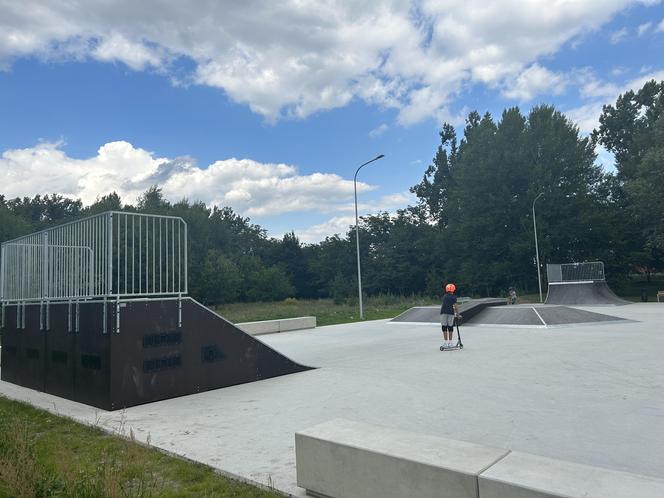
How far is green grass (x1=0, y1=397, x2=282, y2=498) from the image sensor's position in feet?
12.5

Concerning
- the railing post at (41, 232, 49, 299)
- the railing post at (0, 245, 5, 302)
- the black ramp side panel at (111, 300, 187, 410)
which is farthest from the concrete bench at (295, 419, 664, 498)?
the railing post at (0, 245, 5, 302)

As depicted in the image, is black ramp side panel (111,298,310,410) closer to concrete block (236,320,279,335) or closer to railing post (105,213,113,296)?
railing post (105,213,113,296)

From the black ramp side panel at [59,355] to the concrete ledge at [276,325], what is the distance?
9307 mm

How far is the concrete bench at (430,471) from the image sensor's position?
2.76 metres

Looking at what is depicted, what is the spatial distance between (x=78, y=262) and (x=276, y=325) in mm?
11549

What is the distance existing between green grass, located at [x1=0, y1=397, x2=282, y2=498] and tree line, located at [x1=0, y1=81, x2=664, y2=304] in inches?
1724

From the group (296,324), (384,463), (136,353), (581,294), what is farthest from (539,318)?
(384,463)

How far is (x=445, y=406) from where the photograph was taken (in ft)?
23.0

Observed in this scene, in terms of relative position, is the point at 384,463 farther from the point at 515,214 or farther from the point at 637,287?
the point at 637,287

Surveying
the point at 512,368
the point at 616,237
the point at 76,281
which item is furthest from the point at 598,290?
the point at 76,281

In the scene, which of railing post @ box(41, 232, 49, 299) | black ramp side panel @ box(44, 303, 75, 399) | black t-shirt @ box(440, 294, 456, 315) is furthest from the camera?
black t-shirt @ box(440, 294, 456, 315)

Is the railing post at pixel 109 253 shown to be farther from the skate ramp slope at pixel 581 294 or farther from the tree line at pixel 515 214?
the tree line at pixel 515 214

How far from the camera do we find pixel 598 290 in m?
30.7

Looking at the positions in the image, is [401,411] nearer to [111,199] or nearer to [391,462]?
[391,462]
